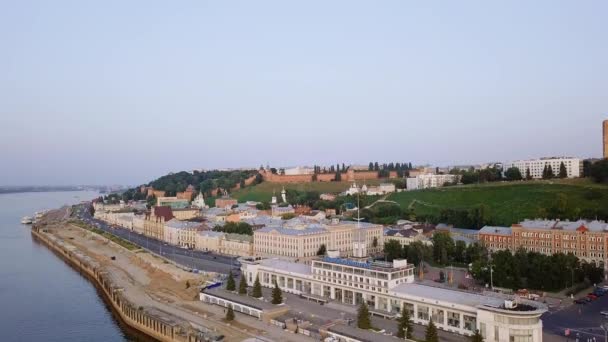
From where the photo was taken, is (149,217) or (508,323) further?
(149,217)

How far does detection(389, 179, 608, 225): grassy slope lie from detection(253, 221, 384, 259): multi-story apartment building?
18417mm

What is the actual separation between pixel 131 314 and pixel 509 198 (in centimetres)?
6122

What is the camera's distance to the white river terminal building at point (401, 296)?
30750mm

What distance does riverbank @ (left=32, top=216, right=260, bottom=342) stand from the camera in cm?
3853

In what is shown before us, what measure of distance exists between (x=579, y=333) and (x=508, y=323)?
6229 mm

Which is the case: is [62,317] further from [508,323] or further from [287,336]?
[508,323]

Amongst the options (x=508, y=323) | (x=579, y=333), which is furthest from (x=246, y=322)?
(x=579, y=333)

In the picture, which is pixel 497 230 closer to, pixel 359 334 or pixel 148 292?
pixel 359 334

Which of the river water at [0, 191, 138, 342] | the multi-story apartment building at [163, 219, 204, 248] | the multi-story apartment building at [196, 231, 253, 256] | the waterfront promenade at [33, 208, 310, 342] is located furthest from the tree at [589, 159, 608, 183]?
the river water at [0, 191, 138, 342]

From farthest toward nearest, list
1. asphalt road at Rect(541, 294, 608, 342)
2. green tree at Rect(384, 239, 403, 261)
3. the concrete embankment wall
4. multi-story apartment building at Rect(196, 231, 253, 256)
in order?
multi-story apartment building at Rect(196, 231, 253, 256) < green tree at Rect(384, 239, 403, 261) < the concrete embankment wall < asphalt road at Rect(541, 294, 608, 342)

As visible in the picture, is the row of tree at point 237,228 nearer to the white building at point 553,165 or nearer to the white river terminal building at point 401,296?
the white river terminal building at point 401,296

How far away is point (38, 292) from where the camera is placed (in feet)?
183

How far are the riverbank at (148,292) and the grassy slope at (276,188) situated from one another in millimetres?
53827

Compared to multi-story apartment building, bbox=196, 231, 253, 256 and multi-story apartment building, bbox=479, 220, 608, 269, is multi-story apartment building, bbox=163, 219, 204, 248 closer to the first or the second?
multi-story apartment building, bbox=196, 231, 253, 256
